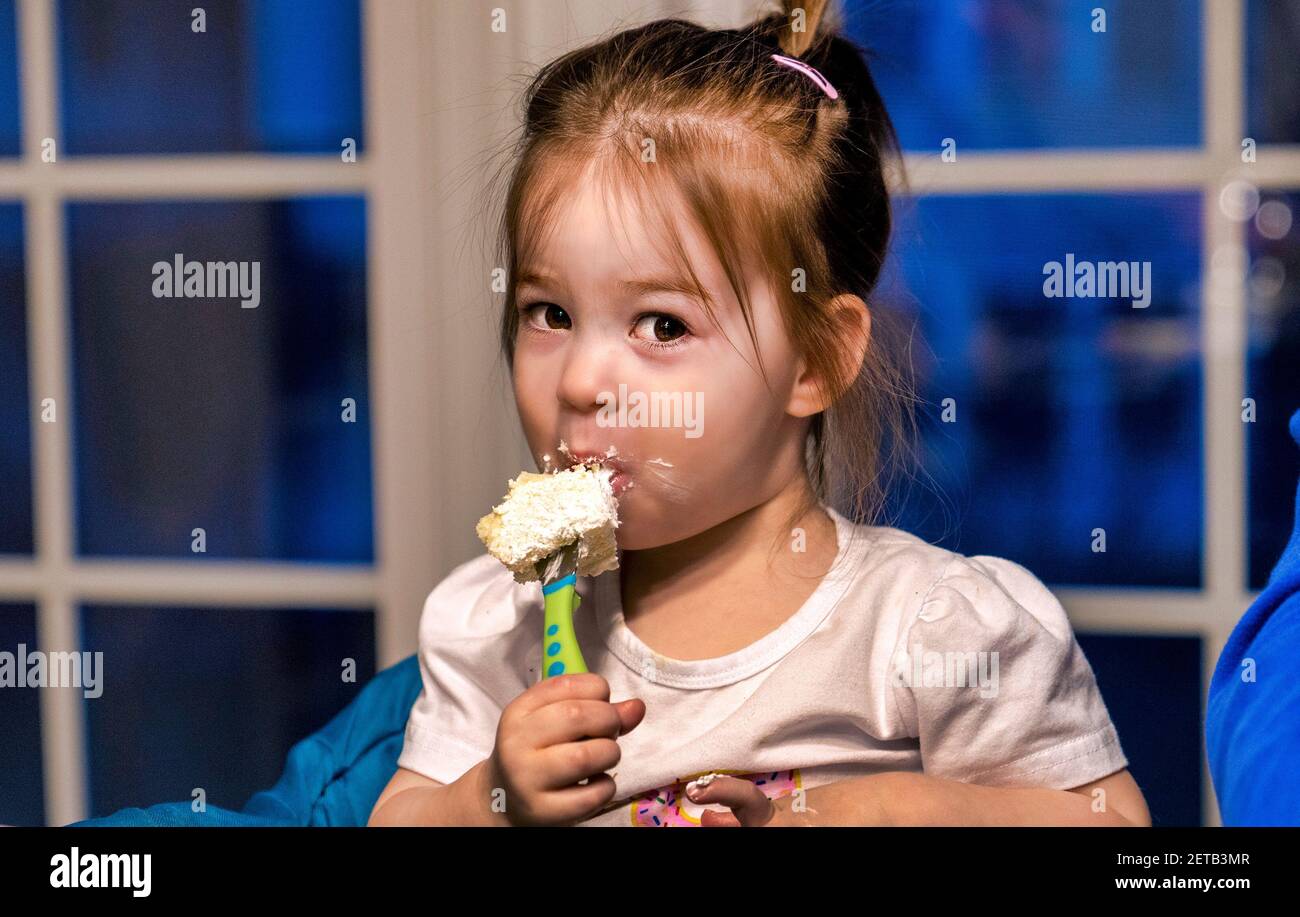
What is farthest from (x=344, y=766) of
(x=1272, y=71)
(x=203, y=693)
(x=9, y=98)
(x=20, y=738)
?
(x=1272, y=71)

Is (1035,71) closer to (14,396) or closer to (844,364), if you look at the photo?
(844,364)

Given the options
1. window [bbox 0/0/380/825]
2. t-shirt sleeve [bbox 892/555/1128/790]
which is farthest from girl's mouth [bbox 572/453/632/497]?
window [bbox 0/0/380/825]

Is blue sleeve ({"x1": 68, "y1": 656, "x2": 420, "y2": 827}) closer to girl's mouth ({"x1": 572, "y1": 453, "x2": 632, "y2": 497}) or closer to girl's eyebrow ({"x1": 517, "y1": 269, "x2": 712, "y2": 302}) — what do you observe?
girl's mouth ({"x1": 572, "y1": 453, "x2": 632, "y2": 497})

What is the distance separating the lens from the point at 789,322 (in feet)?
2.90

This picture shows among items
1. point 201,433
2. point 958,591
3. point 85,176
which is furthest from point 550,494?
point 85,176

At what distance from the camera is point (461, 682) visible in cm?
97

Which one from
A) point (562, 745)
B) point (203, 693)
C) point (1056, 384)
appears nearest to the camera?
point (562, 745)

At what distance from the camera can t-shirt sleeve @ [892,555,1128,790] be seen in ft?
2.81

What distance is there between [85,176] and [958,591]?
809 mm

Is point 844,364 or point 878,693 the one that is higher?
point 844,364

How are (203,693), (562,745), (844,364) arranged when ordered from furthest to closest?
(203,693), (844,364), (562,745)

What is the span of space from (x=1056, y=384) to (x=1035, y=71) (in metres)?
0.25

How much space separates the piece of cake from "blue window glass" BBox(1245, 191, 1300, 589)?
52cm
